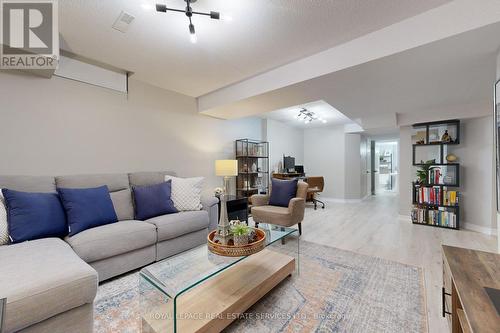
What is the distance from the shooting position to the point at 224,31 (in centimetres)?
199

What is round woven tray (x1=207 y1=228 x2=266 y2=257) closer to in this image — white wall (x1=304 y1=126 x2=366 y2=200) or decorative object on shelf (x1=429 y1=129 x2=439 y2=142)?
decorative object on shelf (x1=429 y1=129 x2=439 y2=142)

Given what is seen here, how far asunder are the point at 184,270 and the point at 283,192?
224 cm

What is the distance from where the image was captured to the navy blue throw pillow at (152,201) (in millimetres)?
2520

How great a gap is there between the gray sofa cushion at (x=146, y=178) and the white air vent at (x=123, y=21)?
1.68 meters

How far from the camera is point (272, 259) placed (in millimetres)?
2000

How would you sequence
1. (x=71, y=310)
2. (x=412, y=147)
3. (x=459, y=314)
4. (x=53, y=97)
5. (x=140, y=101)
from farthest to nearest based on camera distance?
(x=412, y=147)
(x=140, y=101)
(x=53, y=97)
(x=71, y=310)
(x=459, y=314)

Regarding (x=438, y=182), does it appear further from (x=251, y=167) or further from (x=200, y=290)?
(x=200, y=290)

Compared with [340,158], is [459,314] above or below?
below

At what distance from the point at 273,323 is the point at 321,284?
667 mm

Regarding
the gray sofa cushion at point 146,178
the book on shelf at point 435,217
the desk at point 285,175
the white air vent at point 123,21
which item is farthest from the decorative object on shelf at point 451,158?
the white air vent at point 123,21

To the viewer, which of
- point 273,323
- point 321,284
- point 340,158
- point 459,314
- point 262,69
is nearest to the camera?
point 459,314

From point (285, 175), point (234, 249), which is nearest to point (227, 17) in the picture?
point (234, 249)

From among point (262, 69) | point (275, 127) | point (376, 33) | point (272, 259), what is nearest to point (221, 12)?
point (262, 69)

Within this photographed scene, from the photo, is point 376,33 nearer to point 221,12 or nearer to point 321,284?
point 221,12
